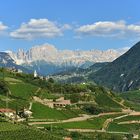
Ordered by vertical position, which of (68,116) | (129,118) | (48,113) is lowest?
(129,118)

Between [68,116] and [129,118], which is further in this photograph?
[129,118]

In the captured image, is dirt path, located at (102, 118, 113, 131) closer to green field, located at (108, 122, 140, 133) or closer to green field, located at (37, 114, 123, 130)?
green field, located at (37, 114, 123, 130)

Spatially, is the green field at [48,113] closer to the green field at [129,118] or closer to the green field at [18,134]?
the green field at [129,118]

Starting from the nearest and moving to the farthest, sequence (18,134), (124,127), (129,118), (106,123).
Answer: (18,134)
(124,127)
(106,123)
(129,118)

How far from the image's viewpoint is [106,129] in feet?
516

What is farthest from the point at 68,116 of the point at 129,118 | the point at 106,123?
the point at 129,118

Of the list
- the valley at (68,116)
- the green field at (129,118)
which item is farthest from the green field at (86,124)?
the green field at (129,118)

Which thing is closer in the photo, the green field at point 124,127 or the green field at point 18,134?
the green field at point 18,134

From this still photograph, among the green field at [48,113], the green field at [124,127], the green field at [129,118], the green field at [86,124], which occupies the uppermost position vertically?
the green field at [48,113]

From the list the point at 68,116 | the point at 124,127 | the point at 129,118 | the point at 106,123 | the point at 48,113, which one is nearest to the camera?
the point at 124,127

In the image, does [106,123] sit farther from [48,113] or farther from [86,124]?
[48,113]

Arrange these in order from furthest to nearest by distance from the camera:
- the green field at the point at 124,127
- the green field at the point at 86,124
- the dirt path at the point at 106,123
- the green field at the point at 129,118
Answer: the green field at the point at 129,118, the green field at the point at 124,127, the dirt path at the point at 106,123, the green field at the point at 86,124

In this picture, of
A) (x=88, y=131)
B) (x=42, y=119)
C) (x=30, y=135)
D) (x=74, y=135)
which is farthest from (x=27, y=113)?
(x=30, y=135)

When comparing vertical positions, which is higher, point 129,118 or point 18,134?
point 18,134
